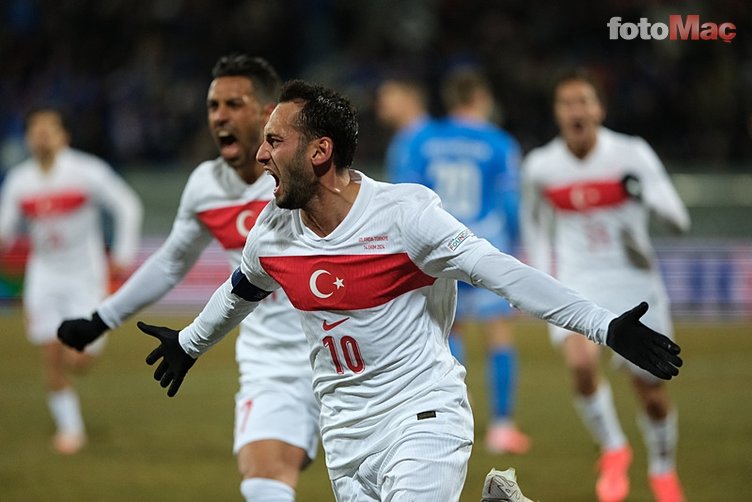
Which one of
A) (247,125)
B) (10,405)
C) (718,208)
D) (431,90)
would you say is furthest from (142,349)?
(247,125)

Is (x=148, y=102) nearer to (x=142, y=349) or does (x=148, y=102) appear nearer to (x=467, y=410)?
(x=142, y=349)

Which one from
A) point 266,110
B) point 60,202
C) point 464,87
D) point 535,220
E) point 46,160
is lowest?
point 535,220

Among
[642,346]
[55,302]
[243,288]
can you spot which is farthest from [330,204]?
[55,302]

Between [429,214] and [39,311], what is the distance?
22.0 ft

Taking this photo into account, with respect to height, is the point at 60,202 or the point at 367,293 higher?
the point at 60,202

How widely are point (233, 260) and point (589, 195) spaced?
2980mm

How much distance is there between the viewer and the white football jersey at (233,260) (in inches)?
224

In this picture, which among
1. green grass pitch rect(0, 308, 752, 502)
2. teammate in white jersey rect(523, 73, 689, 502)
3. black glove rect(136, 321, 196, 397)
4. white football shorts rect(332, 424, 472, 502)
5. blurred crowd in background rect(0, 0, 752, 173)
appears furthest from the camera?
blurred crowd in background rect(0, 0, 752, 173)

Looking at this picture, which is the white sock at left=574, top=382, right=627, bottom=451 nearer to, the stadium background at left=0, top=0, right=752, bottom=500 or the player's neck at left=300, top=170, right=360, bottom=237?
the player's neck at left=300, top=170, right=360, bottom=237

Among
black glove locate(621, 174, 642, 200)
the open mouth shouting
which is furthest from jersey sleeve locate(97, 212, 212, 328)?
black glove locate(621, 174, 642, 200)

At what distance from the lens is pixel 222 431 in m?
10.3

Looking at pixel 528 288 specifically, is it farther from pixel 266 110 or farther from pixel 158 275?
pixel 158 275

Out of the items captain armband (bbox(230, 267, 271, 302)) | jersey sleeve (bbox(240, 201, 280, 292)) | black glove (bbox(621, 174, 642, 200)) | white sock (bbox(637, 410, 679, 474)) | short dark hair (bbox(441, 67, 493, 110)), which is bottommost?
white sock (bbox(637, 410, 679, 474))

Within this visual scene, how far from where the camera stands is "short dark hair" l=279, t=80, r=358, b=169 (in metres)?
4.46
